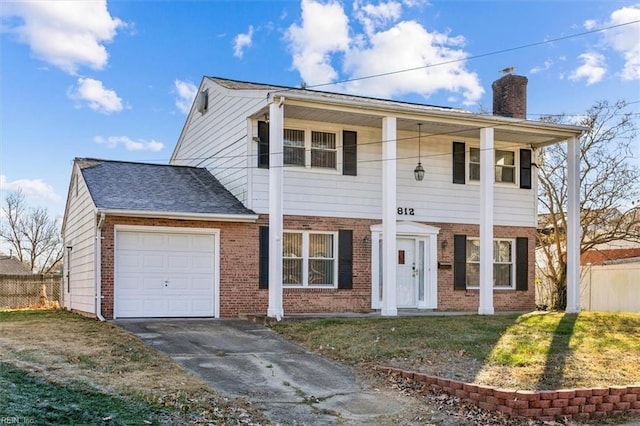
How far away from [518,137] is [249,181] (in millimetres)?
7908

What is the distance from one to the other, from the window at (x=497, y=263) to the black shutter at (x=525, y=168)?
1786 millimetres

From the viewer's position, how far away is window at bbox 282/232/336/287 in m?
16.1

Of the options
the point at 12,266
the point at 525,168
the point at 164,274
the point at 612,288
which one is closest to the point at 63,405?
the point at 164,274

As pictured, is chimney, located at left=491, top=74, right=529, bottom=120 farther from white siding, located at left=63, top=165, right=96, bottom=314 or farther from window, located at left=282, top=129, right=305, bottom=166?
white siding, located at left=63, top=165, right=96, bottom=314

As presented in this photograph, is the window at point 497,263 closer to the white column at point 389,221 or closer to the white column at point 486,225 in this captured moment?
the white column at point 486,225

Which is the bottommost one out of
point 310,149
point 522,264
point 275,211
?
point 522,264

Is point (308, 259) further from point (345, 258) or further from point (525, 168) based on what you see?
point (525, 168)

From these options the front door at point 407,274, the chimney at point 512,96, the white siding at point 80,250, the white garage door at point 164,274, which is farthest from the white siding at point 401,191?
the white siding at point 80,250

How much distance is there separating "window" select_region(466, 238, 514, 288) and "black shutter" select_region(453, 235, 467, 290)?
0.30 metres

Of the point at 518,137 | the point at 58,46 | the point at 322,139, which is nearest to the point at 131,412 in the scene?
the point at 58,46

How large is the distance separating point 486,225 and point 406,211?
7.41ft

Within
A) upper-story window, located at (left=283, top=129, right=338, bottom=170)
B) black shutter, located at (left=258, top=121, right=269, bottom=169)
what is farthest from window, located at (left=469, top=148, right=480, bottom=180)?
black shutter, located at (left=258, top=121, right=269, bottom=169)

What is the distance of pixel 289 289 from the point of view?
52.4 feet

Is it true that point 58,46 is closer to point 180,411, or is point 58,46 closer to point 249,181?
point 249,181
